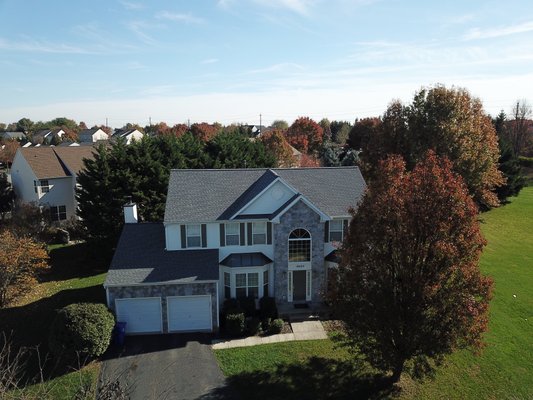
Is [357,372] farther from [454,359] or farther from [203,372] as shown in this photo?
[203,372]

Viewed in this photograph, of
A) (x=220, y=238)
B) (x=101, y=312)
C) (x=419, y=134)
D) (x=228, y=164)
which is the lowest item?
(x=101, y=312)

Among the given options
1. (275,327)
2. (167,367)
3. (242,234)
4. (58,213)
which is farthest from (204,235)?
(58,213)

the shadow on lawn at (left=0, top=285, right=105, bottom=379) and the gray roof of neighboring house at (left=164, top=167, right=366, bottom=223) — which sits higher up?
the gray roof of neighboring house at (left=164, top=167, right=366, bottom=223)

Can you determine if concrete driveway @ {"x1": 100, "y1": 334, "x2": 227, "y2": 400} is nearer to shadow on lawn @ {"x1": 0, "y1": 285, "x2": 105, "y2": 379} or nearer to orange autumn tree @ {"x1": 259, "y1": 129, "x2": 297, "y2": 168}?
shadow on lawn @ {"x1": 0, "y1": 285, "x2": 105, "y2": 379}

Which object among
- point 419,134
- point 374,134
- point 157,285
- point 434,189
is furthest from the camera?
point 374,134

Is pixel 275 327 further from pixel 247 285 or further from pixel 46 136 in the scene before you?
pixel 46 136

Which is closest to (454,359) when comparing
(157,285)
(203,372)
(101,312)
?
(203,372)

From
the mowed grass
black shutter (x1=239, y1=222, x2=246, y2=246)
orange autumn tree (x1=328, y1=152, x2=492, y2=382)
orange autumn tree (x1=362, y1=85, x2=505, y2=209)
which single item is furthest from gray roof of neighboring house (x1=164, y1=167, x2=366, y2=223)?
orange autumn tree (x1=362, y1=85, x2=505, y2=209)
